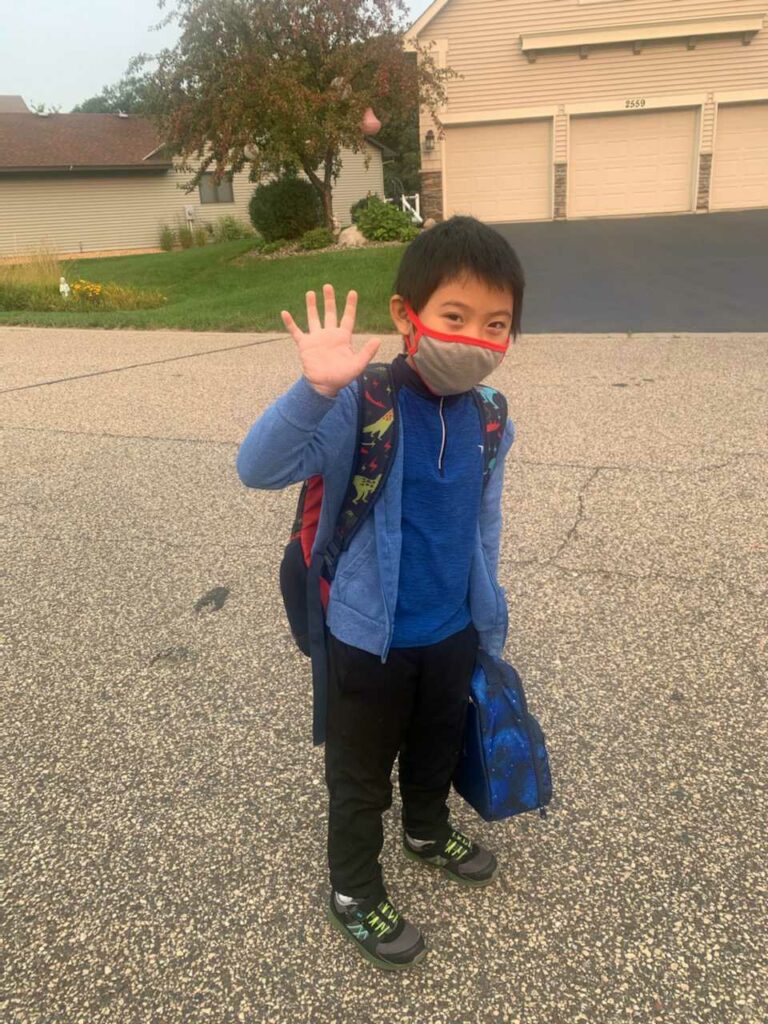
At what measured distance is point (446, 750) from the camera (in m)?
1.82

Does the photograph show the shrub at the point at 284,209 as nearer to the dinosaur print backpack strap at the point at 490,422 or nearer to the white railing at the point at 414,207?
the white railing at the point at 414,207

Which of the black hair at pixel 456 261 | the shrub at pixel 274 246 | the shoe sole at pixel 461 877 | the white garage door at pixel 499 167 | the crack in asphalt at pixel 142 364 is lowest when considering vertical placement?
the shoe sole at pixel 461 877

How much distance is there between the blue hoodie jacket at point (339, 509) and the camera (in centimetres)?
143

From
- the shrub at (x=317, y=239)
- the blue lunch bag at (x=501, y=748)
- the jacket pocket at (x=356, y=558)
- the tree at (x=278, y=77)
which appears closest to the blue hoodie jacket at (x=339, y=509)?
the jacket pocket at (x=356, y=558)

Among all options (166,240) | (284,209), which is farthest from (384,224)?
(166,240)

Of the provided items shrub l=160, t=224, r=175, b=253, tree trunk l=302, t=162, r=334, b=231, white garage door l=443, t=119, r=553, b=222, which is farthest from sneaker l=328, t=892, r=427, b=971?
shrub l=160, t=224, r=175, b=253

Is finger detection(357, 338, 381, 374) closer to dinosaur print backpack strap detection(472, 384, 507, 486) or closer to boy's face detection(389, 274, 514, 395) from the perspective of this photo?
boy's face detection(389, 274, 514, 395)

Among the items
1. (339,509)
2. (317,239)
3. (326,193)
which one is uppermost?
(326,193)

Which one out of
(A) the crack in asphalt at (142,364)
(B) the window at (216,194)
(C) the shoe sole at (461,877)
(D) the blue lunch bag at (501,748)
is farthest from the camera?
(B) the window at (216,194)

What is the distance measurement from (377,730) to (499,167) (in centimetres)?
1905

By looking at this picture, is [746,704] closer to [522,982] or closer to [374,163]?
[522,982]

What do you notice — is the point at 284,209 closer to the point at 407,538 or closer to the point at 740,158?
the point at 740,158

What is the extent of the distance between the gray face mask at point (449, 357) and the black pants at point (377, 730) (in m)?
0.56

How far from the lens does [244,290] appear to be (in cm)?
1312
